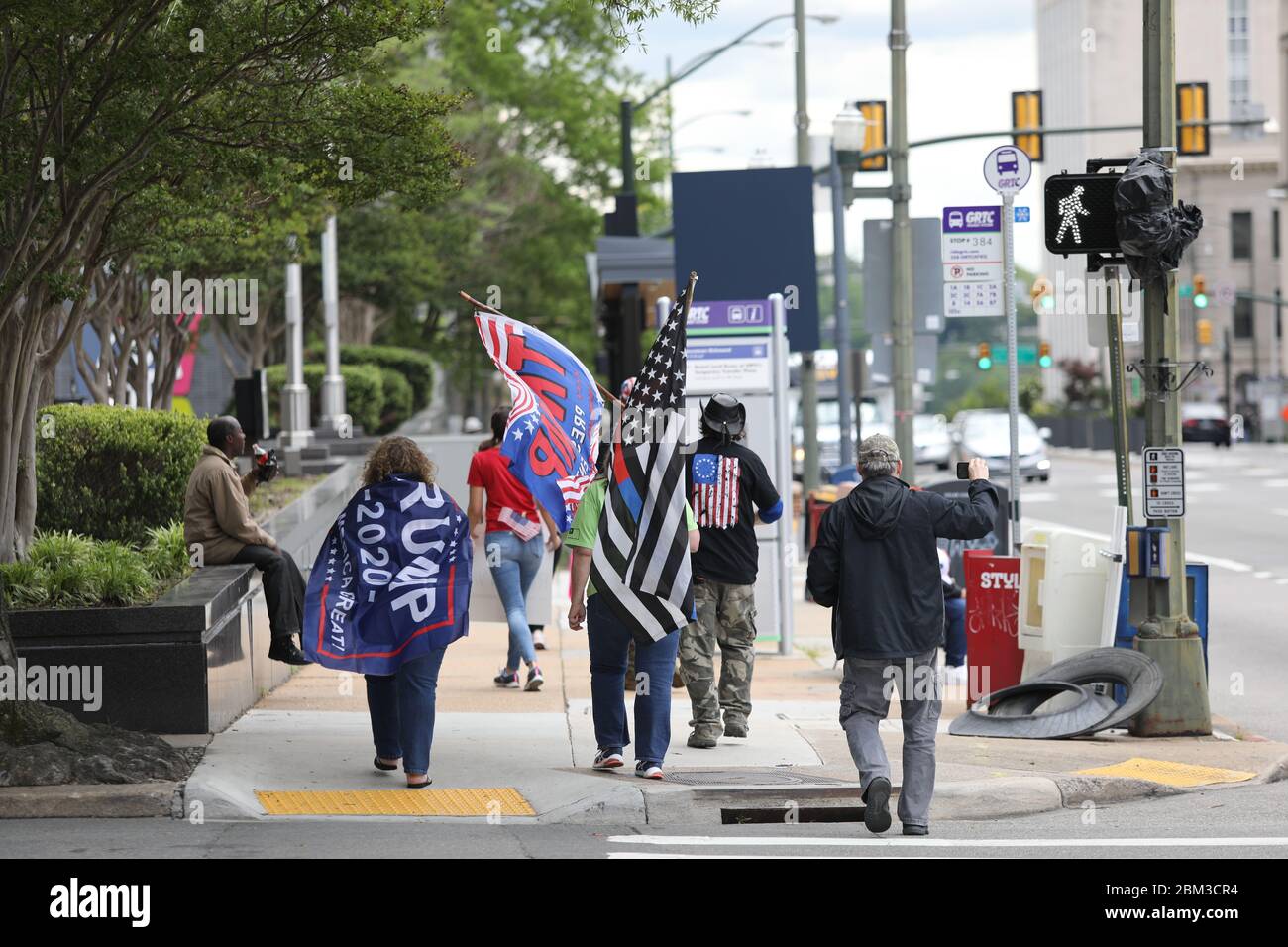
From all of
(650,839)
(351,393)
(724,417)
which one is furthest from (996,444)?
(650,839)

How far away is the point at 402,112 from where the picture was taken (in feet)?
35.4

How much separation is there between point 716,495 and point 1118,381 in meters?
2.66

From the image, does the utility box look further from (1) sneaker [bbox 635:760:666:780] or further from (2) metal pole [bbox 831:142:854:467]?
(2) metal pole [bbox 831:142:854:467]

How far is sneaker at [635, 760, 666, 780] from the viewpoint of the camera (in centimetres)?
916

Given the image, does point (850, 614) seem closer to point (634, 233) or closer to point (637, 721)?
point (637, 721)

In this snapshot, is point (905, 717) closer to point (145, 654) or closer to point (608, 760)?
point (608, 760)

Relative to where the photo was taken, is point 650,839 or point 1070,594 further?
point 1070,594

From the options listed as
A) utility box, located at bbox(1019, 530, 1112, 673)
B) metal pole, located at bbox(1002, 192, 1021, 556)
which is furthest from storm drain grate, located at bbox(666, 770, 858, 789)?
metal pole, located at bbox(1002, 192, 1021, 556)

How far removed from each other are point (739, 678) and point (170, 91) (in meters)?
4.51

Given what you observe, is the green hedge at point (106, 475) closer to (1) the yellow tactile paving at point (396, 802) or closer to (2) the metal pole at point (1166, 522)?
(1) the yellow tactile paving at point (396, 802)

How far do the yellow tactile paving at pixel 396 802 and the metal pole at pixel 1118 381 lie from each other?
14.5 ft

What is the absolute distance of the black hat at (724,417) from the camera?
34.9ft

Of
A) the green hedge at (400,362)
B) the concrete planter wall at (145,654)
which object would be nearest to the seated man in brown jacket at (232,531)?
the concrete planter wall at (145,654)

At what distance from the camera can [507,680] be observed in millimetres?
13242
